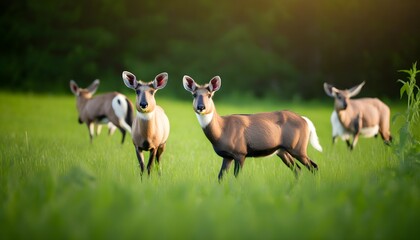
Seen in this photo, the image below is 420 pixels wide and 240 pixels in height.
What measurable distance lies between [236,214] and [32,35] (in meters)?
22.7

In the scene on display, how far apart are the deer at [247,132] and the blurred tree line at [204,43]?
15.8 m

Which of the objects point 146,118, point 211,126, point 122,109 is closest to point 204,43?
point 122,109

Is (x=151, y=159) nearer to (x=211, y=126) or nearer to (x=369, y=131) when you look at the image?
(x=211, y=126)

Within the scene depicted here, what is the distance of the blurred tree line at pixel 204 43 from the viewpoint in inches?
863

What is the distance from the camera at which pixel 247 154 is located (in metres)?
6.04

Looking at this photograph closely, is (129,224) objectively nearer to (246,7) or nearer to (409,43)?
(409,43)

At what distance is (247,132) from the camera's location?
19.6 ft

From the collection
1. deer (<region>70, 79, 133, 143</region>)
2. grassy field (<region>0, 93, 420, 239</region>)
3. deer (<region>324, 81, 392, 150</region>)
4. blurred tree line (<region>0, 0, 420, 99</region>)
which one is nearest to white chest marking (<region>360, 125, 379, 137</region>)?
deer (<region>324, 81, 392, 150</region>)

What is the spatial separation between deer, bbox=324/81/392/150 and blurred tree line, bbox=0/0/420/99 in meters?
10.9

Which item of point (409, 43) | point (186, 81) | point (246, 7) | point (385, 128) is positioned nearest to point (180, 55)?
point (246, 7)

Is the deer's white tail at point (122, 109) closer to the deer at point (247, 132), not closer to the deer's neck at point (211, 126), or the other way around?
the deer at point (247, 132)

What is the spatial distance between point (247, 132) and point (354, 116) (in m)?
4.80

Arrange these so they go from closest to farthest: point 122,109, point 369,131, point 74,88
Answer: point 122,109, point 369,131, point 74,88

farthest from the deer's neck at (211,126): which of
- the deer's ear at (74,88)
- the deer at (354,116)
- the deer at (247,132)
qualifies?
the deer's ear at (74,88)
